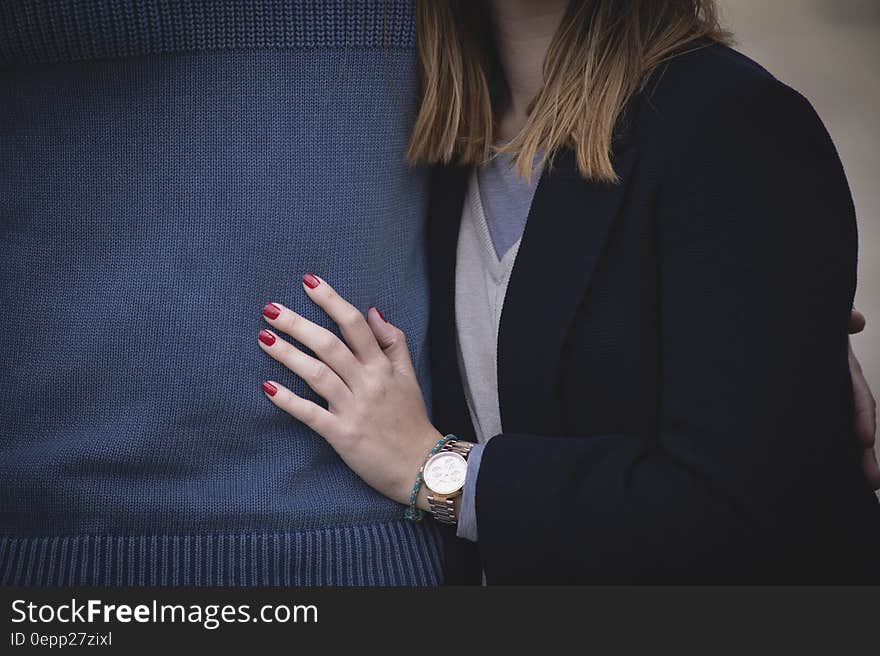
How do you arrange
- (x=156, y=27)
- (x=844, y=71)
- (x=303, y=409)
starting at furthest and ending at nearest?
(x=844, y=71)
(x=303, y=409)
(x=156, y=27)

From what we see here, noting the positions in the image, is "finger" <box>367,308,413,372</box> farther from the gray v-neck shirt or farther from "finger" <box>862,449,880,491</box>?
"finger" <box>862,449,880,491</box>

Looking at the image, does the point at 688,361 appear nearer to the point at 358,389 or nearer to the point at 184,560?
the point at 358,389

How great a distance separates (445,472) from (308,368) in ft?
0.72

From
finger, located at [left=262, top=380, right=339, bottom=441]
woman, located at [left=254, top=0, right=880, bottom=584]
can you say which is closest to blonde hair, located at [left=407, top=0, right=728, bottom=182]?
woman, located at [left=254, top=0, right=880, bottom=584]

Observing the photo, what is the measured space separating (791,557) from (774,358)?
0.25m

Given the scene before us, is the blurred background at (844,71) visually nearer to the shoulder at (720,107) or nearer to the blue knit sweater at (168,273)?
the shoulder at (720,107)

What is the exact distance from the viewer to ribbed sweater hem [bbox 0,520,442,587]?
1.19m

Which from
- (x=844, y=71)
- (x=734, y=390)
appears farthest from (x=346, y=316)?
(x=844, y=71)

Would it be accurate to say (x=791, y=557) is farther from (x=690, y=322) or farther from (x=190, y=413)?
(x=190, y=413)

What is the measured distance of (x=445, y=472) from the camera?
1318mm

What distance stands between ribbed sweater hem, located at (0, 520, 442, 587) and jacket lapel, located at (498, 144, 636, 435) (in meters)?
0.28

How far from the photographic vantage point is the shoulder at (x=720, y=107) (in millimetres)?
1148

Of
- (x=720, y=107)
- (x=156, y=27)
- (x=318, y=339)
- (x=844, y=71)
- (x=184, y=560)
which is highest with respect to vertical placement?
(x=844, y=71)

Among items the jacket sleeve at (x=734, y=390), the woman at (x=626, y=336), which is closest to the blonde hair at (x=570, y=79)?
the woman at (x=626, y=336)
